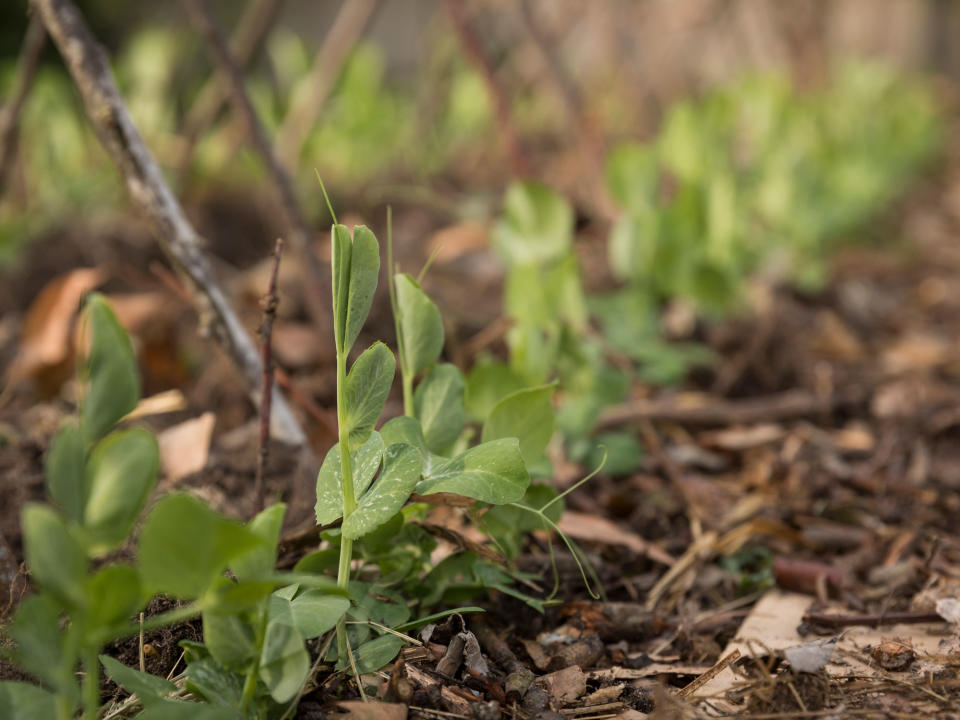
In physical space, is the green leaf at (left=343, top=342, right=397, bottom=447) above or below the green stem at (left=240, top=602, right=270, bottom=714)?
above

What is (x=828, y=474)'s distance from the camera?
125 centimetres

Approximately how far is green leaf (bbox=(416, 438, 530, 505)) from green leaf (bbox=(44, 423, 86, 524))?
0.24m

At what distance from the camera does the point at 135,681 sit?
57 cm

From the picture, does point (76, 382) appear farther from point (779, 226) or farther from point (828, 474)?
point (779, 226)

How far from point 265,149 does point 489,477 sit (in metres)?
0.75

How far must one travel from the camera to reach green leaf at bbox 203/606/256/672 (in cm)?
57

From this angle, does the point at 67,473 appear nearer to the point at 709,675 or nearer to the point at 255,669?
the point at 255,669

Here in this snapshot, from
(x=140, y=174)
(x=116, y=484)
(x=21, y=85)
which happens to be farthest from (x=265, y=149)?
(x=116, y=484)

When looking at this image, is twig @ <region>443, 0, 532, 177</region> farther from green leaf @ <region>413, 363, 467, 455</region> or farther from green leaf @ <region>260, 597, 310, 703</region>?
green leaf @ <region>260, 597, 310, 703</region>

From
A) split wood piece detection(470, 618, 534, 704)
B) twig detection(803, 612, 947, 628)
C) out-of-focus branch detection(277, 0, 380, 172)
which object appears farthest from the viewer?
out-of-focus branch detection(277, 0, 380, 172)

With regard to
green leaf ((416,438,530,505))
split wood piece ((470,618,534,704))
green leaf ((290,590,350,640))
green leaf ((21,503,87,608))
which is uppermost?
green leaf ((21,503,87,608))

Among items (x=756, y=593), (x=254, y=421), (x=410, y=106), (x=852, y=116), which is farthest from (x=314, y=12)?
(x=756, y=593)

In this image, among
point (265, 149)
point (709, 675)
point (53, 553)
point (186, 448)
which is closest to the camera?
point (53, 553)

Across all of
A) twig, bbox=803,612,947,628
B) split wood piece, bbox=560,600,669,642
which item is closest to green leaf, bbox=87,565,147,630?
split wood piece, bbox=560,600,669,642
